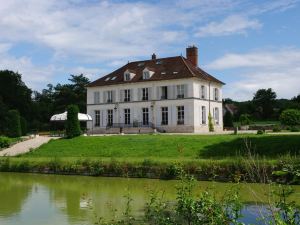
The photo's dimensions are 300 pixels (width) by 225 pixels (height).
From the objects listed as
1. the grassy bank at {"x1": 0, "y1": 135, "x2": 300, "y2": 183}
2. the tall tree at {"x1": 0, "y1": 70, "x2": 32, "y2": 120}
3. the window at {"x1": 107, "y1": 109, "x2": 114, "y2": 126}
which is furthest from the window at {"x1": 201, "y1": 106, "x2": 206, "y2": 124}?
the tall tree at {"x1": 0, "y1": 70, "x2": 32, "y2": 120}

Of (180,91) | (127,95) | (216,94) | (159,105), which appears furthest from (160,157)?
(216,94)

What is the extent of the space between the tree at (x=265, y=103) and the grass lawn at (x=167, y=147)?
43.7 meters

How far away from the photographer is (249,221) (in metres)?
8.65

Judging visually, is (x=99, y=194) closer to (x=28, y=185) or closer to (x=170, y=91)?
(x=28, y=185)

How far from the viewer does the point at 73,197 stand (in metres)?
13.1

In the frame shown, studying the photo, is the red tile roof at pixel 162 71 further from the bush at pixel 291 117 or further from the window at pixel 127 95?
the bush at pixel 291 117

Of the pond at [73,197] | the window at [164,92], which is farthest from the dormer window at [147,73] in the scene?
the pond at [73,197]

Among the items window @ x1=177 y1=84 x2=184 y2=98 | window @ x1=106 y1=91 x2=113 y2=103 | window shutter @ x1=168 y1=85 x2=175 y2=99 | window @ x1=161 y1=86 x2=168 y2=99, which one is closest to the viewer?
window @ x1=177 y1=84 x2=184 y2=98

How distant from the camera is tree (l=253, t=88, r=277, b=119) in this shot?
6844cm

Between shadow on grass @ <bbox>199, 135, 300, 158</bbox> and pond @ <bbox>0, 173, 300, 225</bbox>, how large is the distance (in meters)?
5.41

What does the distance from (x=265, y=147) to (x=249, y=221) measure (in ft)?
42.2

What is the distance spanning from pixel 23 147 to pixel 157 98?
15.7 m

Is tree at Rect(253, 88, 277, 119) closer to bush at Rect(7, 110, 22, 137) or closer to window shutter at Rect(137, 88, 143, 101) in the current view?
window shutter at Rect(137, 88, 143, 101)

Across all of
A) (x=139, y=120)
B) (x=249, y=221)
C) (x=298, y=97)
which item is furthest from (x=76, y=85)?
(x=249, y=221)
